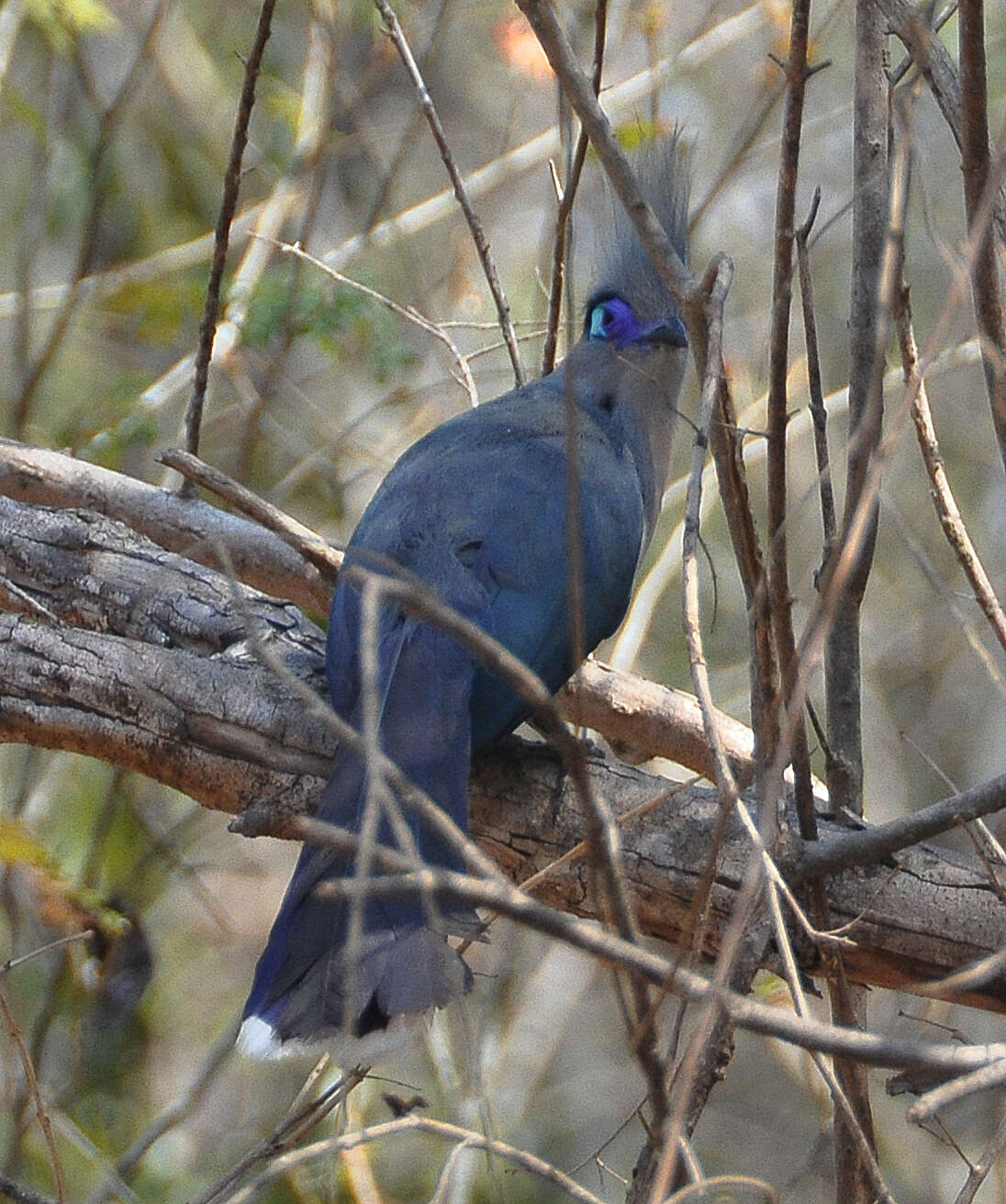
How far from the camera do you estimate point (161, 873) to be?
526 centimetres

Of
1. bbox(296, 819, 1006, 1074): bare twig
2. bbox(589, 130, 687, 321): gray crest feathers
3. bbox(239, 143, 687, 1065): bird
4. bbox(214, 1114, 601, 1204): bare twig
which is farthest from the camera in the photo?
bbox(589, 130, 687, 321): gray crest feathers

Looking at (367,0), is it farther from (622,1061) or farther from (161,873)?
(622,1061)

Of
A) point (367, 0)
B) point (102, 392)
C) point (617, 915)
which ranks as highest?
point (367, 0)

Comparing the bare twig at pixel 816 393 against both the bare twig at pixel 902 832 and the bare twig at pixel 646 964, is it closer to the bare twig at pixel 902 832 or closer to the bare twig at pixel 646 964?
the bare twig at pixel 902 832

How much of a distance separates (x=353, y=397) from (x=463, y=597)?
186 inches

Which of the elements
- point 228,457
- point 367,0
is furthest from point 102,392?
point 367,0

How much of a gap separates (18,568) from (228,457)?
320cm

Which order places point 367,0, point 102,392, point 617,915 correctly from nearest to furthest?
point 617,915
point 367,0
point 102,392

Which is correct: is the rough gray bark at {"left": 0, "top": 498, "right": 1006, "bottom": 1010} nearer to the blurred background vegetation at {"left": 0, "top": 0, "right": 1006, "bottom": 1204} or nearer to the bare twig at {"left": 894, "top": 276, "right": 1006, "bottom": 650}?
the bare twig at {"left": 894, "top": 276, "right": 1006, "bottom": 650}

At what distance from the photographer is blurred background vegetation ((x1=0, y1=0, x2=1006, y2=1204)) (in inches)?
179

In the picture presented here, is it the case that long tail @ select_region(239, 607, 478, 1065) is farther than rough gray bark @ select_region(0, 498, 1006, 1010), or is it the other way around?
rough gray bark @ select_region(0, 498, 1006, 1010)

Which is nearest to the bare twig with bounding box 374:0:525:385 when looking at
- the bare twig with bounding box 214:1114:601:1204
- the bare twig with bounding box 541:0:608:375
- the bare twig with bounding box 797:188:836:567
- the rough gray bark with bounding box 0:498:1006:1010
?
the bare twig with bounding box 541:0:608:375

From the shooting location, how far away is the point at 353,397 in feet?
23.2

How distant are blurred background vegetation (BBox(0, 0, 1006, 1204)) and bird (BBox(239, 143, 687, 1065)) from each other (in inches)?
22.1
